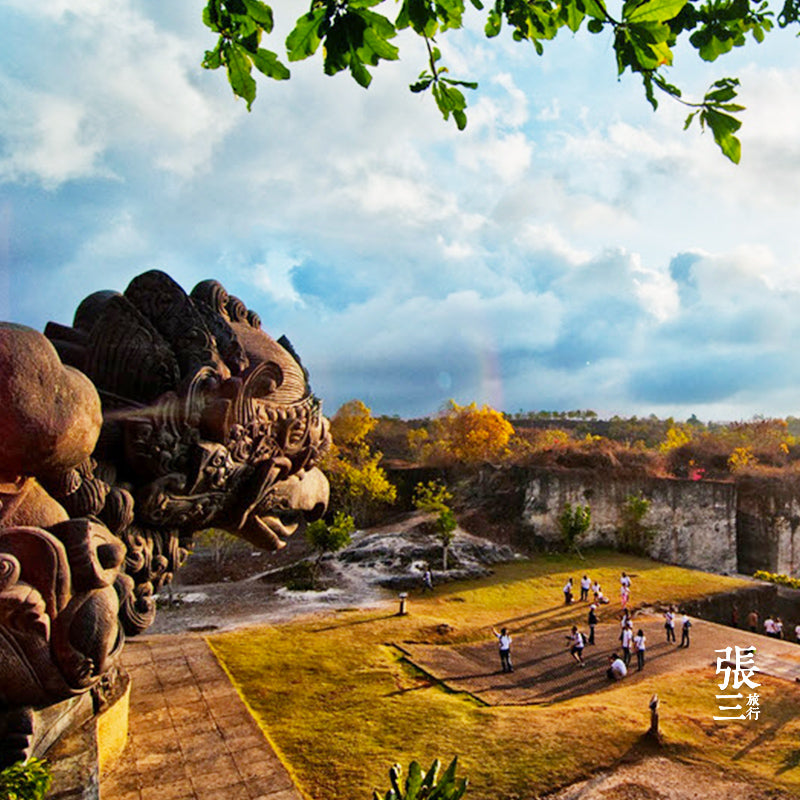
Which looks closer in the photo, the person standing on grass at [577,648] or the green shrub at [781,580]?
the person standing on grass at [577,648]

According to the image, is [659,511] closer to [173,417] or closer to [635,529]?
[635,529]

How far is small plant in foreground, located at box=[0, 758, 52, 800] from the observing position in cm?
272

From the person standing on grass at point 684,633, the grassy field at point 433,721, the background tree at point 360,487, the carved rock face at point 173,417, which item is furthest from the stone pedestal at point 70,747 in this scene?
the background tree at point 360,487

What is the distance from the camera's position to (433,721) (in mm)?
7645

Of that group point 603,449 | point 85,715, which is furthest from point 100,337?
point 603,449

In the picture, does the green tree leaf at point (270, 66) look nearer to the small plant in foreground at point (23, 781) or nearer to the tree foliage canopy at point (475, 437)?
the small plant in foreground at point (23, 781)

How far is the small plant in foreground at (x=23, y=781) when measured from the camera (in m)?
2.72

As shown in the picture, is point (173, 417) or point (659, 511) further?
point (659, 511)

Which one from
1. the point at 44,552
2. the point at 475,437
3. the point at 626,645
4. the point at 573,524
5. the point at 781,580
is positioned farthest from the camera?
the point at 475,437

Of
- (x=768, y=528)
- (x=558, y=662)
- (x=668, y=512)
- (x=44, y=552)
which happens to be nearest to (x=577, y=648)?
(x=558, y=662)

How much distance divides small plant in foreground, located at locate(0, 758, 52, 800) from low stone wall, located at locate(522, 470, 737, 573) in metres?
21.9

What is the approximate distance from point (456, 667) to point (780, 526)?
833 inches

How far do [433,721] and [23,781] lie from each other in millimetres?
5768

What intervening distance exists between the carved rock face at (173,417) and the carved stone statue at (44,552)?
313 millimetres
